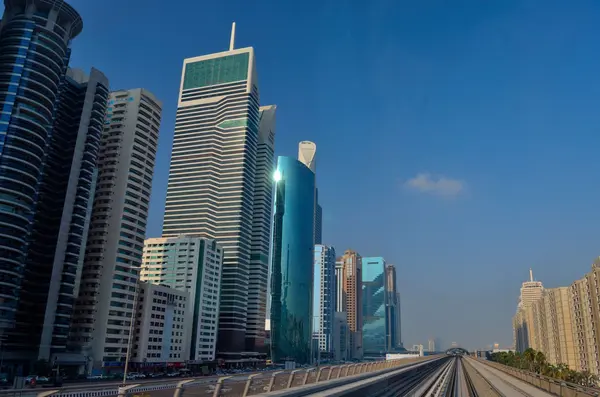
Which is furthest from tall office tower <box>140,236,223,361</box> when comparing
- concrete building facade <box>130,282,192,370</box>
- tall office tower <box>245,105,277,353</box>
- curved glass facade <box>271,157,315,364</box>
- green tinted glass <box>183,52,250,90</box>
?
green tinted glass <box>183,52,250,90</box>

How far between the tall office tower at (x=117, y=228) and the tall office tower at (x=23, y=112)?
49.4 feet

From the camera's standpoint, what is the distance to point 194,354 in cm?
11512

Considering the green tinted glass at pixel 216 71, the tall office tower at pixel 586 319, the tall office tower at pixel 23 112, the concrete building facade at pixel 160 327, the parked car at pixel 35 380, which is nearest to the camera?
the parked car at pixel 35 380

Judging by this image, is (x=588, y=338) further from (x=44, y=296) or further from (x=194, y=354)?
(x=44, y=296)

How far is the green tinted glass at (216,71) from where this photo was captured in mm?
173875

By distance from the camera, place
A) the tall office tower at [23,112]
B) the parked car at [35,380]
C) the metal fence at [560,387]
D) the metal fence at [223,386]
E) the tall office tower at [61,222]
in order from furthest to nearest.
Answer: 1. the tall office tower at [61,222]
2. the tall office tower at [23,112]
3. the parked car at [35,380]
4. the metal fence at [560,387]
5. the metal fence at [223,386]

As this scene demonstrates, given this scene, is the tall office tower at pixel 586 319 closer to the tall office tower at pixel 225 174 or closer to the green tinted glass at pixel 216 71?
the tall office tower at pixel 225 174

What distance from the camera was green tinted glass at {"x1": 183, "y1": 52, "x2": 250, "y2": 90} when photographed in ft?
570

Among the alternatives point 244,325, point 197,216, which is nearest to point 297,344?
point 244,325

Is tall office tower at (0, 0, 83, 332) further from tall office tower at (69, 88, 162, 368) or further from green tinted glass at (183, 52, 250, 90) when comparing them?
green tinted glass at (183, 52, 250, 90)

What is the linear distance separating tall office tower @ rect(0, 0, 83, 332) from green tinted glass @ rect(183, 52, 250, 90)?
89.1 meters

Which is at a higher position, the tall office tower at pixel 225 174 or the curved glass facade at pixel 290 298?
the tall office tower at pixel 225 174

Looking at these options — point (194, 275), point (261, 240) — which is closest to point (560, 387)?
point (194, 275)

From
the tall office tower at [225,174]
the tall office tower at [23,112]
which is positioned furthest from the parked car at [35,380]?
the tall office tower at [225,174]
